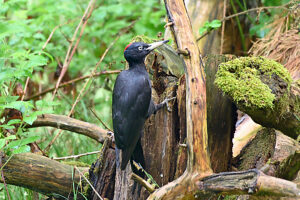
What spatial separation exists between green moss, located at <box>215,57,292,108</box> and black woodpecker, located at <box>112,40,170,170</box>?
0.60 meters

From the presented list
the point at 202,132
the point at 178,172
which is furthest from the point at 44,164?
the point at 202,132

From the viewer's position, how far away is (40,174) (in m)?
3.08

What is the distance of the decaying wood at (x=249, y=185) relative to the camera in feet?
6.51

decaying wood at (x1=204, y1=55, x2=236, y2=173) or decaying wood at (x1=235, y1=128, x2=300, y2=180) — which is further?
decaying wood at (x1=204, y1=55, x2=236, y2=173)

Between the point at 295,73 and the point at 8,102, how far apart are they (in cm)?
256

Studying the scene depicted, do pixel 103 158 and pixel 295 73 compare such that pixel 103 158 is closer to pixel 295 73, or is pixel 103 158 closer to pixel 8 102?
pixel 8 102

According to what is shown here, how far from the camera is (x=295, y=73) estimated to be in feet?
12.2

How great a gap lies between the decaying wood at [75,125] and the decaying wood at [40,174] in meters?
0.53

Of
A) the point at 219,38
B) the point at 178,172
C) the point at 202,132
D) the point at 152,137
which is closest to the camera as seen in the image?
the point at 202,132

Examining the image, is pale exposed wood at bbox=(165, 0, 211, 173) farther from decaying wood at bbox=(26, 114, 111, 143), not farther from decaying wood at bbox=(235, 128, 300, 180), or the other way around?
decaying wood at bbox=(26, 114, 111, 143)

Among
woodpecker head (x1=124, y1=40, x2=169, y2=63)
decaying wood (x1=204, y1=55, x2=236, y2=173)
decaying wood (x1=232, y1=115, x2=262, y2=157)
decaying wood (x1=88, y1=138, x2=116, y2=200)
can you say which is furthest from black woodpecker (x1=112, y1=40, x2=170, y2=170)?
decaying wood (x1=232, y1=115, x2=262, y2=157)

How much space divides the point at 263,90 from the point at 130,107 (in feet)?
4.04

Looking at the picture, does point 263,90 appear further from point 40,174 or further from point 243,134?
point 40,174

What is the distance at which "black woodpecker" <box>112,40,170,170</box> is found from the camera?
9.98 ft
